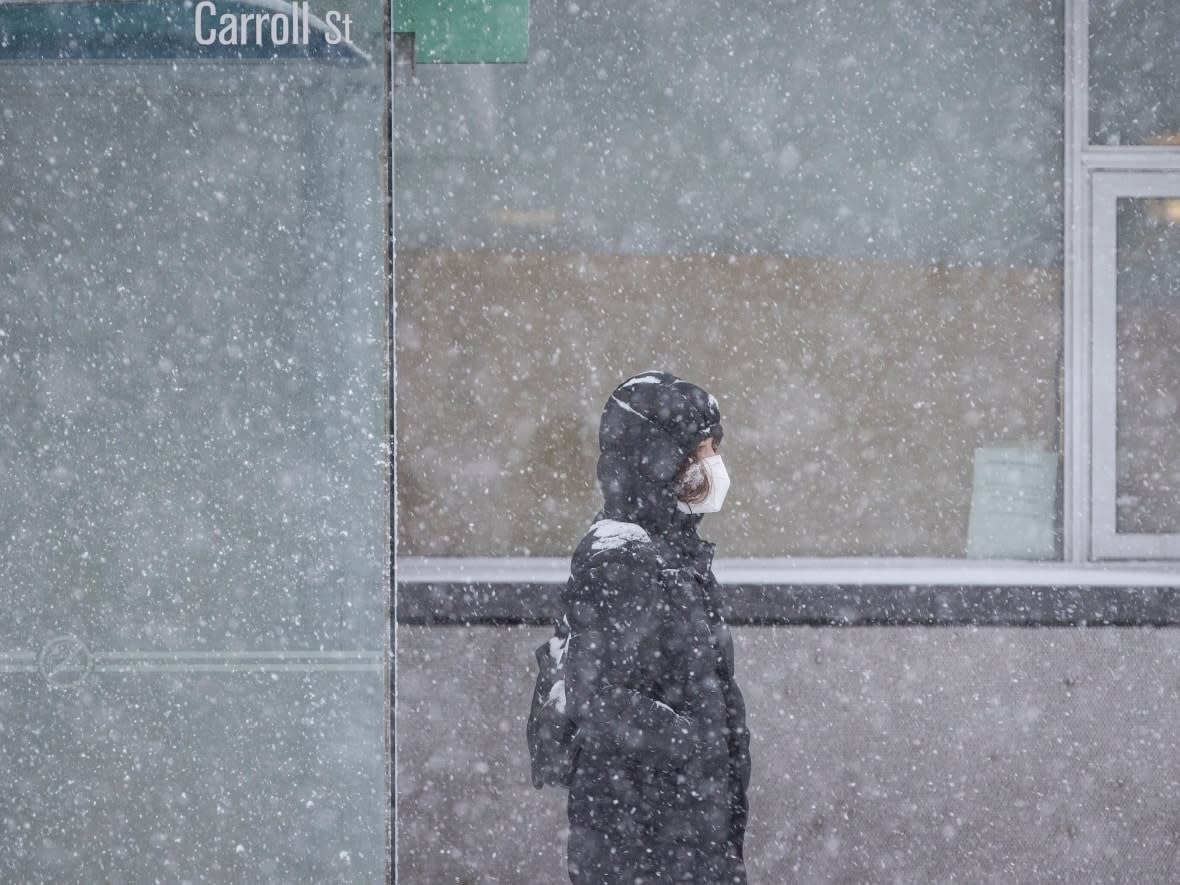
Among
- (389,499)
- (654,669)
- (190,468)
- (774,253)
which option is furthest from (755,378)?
(190,468)

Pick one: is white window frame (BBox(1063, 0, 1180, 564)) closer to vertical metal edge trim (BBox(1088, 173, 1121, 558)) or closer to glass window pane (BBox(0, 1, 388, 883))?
vertical metal edge trim (BBox(1088, 173, 1121, 558))

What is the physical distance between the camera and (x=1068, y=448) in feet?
14.6

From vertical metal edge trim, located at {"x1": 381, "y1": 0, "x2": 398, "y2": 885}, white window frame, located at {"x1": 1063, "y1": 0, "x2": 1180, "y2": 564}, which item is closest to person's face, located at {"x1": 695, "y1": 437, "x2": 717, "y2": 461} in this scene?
vertical metal edge trim, located at {"x1": 381, "y1": 0, "x2": 398, "y2": 885}

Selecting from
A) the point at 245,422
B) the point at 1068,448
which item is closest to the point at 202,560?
the point at 245,422

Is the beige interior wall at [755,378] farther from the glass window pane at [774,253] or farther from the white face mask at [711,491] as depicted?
the white face mask at [711,491]

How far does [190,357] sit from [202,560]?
23.1 inches

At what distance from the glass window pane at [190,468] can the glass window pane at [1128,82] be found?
3.08 m

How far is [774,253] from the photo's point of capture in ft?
14.6

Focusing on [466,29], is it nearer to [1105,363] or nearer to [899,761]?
[1105,363]

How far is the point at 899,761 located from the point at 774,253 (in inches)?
80.2

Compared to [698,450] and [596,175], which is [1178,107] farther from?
[698,450]

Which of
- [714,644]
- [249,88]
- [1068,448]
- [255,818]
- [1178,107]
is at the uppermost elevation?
[1178,107]

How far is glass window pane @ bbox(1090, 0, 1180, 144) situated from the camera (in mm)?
4457

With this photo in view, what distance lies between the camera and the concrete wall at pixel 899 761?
4133 mm
